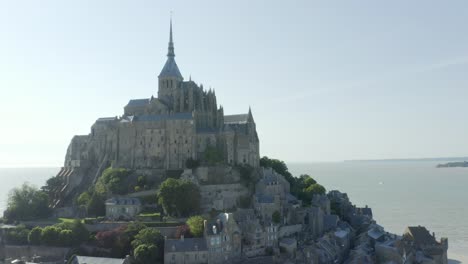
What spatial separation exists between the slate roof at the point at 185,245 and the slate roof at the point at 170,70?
32.6 metres

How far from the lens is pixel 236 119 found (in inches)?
2692

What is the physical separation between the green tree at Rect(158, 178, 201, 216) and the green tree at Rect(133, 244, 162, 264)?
26.2 feet

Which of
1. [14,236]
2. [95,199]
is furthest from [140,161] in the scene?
[14,236]

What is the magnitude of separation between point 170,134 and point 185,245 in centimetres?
2220

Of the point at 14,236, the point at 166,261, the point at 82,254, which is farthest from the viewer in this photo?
the point at 14,236

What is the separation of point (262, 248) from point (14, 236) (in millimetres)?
25509

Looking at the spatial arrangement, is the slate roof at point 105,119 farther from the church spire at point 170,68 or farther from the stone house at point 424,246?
the stone house at point 424,246

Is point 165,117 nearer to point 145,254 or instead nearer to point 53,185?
point 53,185

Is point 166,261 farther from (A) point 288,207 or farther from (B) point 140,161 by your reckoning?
(B) point 140,161

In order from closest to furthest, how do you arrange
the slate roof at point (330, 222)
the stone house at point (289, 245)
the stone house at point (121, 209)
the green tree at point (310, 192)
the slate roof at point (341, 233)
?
the stone house at point (289, 245), the slate roof at point (341, 233), the stone house at point (121, 209), the slate roof at point (330, 222), the green tree at point (310, 192)

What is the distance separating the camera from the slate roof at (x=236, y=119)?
221 feet

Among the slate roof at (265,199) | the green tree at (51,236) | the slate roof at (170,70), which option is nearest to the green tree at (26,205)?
the green tree at (51,236)

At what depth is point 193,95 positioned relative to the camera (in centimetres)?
6881

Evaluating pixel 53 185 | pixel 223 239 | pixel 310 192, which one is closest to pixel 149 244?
pixel 223 239
